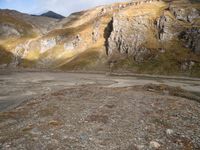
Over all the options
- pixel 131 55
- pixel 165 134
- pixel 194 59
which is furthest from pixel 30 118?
pixel 131 55

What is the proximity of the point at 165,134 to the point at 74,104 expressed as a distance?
19.4 metres

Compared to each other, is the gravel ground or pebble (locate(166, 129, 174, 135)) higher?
the gravel ground

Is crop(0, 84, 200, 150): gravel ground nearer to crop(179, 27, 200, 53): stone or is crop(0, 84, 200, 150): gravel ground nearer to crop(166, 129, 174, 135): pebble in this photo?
crop(166, 129, 174, 135): pebble

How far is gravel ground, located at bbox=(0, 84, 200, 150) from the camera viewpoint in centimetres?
2941

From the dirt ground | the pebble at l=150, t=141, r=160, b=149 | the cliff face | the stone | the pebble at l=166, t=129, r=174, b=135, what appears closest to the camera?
the pebble at l=150, t=141, r=160, b=149

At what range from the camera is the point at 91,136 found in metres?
31.5

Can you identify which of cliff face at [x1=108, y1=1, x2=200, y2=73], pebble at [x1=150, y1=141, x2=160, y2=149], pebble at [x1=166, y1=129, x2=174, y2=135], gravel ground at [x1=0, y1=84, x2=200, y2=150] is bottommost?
pebble at [x1=150, y1=141, x2=160, y2=149]

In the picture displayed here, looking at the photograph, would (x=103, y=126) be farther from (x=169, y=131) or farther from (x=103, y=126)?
(x=169, y=131)

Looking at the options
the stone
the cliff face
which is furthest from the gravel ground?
the stone

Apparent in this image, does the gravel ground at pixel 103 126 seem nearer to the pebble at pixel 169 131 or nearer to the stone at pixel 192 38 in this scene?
the pebble at pixel 169 131

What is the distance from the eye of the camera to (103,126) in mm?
35094

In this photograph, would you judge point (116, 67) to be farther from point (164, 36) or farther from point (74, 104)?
point (74, 104)

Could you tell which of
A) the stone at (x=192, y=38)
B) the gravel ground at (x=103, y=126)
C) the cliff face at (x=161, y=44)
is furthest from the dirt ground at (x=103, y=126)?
the stone at (x=192, y=38)

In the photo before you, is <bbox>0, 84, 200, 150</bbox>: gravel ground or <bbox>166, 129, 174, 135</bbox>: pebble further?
<bbox>166, 129, 174, 135</bbox>: pebble
